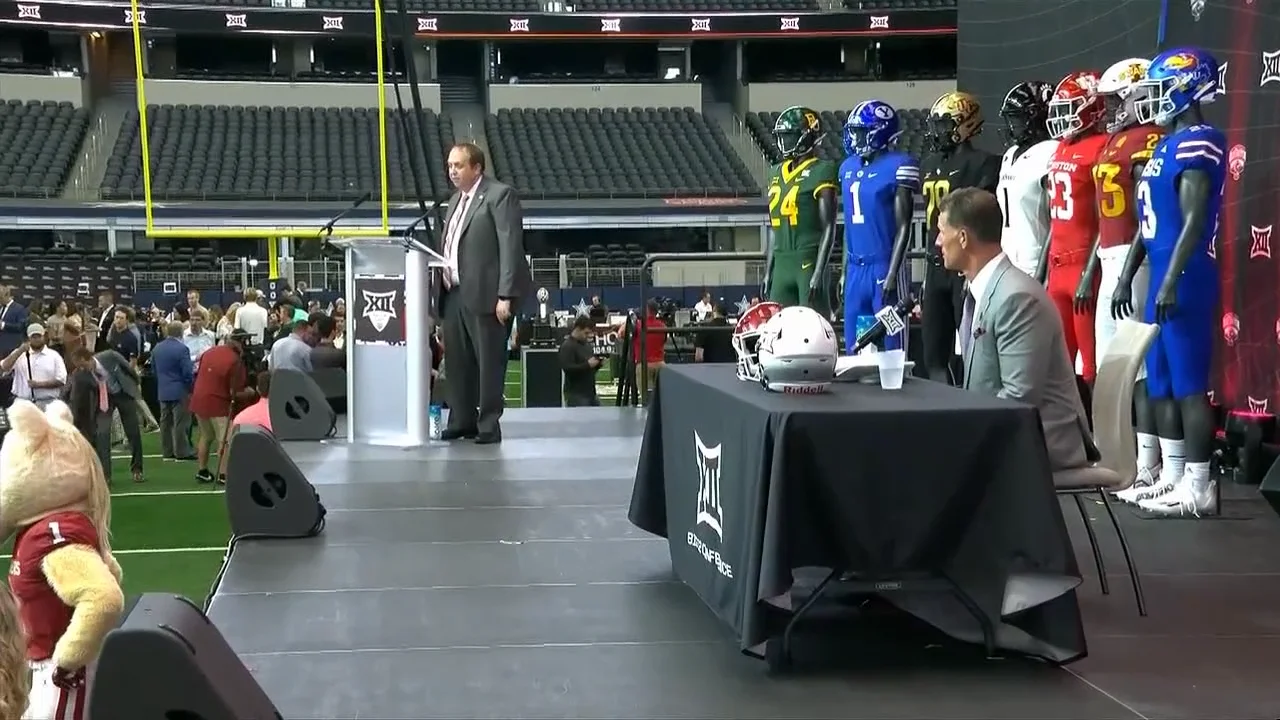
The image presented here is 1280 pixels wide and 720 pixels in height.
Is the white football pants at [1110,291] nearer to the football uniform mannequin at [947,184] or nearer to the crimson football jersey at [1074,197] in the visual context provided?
the crimson football jersey at [1074,197]

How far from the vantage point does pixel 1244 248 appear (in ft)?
22.3

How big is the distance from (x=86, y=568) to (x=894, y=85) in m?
30.2

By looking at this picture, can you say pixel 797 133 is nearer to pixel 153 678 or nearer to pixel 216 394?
pixel 216 394

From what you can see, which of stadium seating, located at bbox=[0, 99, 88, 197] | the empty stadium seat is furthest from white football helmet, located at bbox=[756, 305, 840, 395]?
the empty stadium seat

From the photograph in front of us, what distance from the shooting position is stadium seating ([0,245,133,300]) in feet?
72.6

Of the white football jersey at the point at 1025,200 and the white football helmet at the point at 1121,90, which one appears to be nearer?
the white football helmet at the point at 1121,90

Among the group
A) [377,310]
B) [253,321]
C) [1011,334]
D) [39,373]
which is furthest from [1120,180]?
[253,321]

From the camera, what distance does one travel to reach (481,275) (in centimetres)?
752

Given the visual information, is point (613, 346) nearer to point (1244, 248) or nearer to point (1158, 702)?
point (1244, 248)

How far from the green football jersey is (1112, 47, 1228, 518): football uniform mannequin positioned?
8.20ft

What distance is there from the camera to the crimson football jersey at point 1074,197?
643 centimetres

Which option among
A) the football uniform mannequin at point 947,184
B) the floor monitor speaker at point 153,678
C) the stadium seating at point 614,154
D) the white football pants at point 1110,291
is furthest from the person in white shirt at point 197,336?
the stadium seating at point 614,154

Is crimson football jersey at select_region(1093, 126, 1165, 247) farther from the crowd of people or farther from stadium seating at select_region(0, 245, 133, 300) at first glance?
stadium seating at select_region(0, 245, 133, 300)

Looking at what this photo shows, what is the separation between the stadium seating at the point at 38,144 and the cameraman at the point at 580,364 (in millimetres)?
18263
